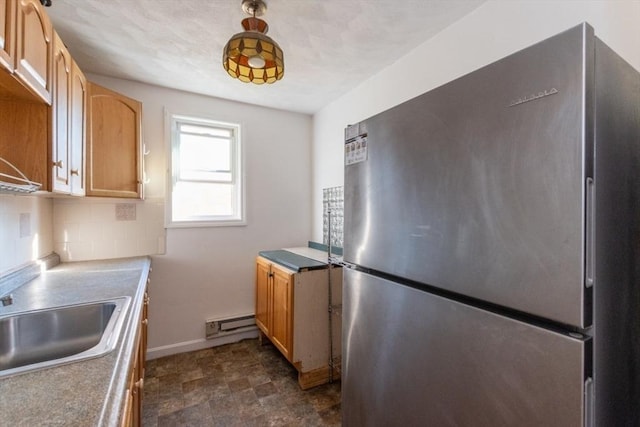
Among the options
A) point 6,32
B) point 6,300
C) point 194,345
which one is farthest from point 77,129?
point 194,345

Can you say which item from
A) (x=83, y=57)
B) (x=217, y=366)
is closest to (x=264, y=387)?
(x=217, y=366)

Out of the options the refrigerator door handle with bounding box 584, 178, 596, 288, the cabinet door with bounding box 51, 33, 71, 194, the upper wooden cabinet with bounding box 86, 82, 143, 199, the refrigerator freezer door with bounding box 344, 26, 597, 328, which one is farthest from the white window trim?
the refrigerator door handle with bounding box 584, 178, 596, 288

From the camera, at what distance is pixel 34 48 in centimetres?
108

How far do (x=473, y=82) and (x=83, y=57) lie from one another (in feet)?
8.19

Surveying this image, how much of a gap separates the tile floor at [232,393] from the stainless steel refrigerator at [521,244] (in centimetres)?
108

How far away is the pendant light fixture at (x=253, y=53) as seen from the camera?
1.30 metres

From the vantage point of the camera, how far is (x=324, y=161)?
2.94 m

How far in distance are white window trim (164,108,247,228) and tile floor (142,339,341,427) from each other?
1.14 metres

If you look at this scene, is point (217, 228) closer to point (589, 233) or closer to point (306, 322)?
point (306, 322)

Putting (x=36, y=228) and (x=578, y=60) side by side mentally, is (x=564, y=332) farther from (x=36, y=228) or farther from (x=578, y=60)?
(x=36, y=228)

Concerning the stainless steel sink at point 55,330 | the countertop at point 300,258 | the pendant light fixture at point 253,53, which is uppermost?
the pendant light fixture at point 253,53

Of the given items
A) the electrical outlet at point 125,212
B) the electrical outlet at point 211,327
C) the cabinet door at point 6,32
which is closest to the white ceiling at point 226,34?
the cabinet door at point 6,32

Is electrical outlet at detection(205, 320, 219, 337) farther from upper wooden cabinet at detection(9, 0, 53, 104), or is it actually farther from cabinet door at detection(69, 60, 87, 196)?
upper wooden cabinet at detection(9, 0, 53, 104)

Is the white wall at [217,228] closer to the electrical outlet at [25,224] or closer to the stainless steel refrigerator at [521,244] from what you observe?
the electrical outlet at [25,224]
